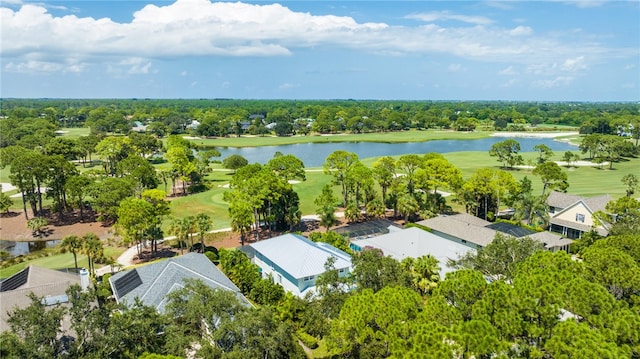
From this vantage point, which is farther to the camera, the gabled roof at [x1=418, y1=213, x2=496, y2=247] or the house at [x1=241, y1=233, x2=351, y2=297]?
the gabled roof at [x1=418, y1=213, x2=496, y2=247]

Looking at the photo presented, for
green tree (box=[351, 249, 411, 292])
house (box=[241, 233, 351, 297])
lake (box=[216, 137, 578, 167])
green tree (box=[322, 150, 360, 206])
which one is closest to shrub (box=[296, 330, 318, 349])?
house (box=[241, 233, 351, 297])

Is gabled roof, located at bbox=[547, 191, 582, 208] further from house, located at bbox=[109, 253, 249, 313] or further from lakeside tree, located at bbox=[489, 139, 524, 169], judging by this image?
lakeside tree, located at bbox=[489, 139, 524, 169]

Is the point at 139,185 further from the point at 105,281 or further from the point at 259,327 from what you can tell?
the point at 259,327

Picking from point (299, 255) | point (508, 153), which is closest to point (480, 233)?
point (299, 255)

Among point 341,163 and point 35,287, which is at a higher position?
point 341,163

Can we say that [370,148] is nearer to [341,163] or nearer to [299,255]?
[341,163]

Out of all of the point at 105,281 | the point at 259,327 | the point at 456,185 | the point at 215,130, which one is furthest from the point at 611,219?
the point at 215,130
